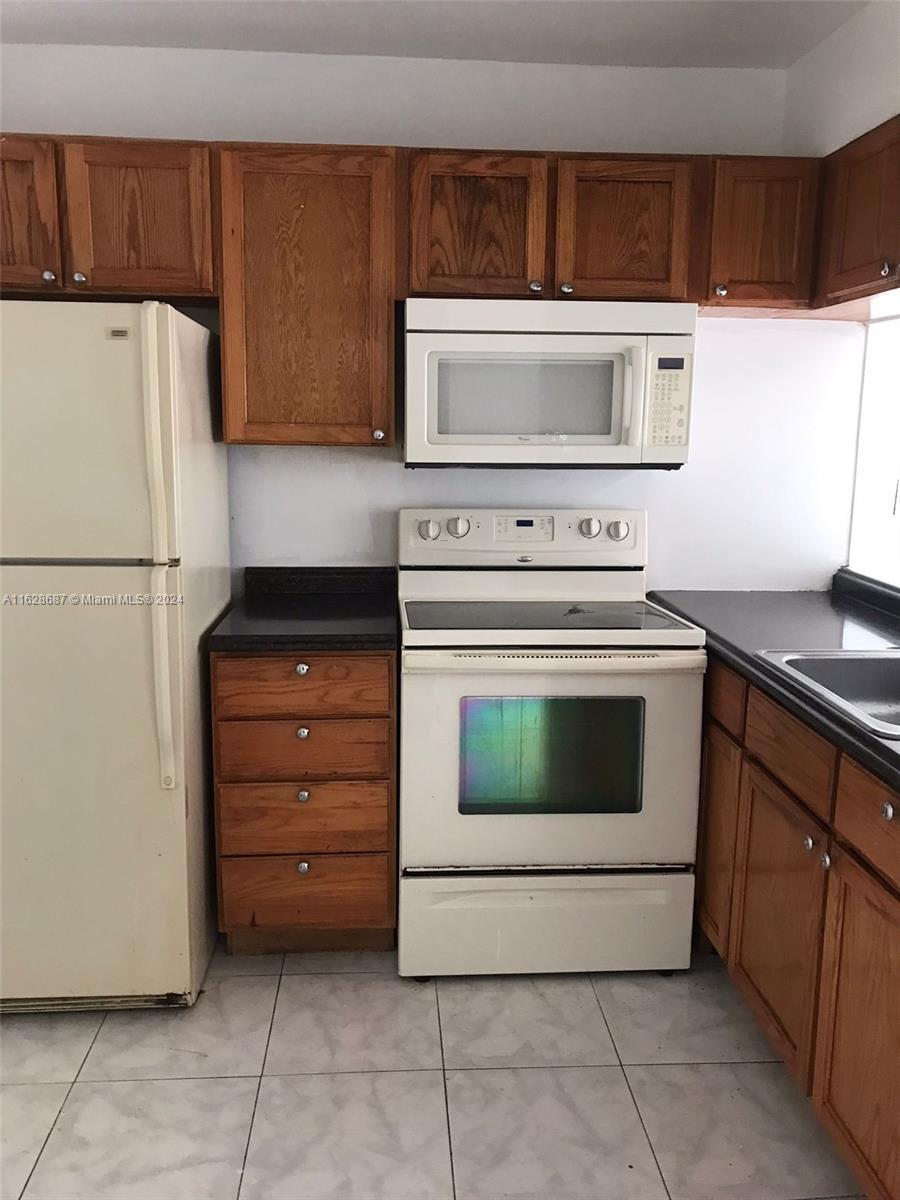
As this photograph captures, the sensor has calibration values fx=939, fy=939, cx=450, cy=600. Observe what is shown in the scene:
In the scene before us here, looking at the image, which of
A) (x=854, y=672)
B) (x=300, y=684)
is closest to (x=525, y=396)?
(x=300, y=684)

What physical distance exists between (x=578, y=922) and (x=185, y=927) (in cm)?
96

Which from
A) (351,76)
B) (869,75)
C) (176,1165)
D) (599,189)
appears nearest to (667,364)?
(599,189)

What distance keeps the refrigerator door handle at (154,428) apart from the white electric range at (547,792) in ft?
1.99

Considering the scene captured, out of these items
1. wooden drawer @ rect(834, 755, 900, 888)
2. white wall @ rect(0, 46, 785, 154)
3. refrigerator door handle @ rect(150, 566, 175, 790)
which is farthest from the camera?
white wall @ rect(0, 46, 785, 154)

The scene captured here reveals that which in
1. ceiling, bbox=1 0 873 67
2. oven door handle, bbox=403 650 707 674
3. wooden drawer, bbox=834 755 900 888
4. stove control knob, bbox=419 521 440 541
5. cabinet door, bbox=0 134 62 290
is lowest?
wooden drawer, bbox=834 755 900 888

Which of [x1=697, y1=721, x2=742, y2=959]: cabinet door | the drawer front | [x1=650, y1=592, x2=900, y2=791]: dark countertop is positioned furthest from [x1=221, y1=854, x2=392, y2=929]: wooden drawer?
[x1=650, y1=592, x2=900, y2=791]: dark countertop

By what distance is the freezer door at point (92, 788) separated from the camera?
2.06 metres

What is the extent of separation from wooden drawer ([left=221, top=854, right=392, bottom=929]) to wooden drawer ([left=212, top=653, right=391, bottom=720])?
392 millimetres

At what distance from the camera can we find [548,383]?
2404mm

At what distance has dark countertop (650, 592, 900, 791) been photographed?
62.1 inches

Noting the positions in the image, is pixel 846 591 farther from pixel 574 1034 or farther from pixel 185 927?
pixel 185 927

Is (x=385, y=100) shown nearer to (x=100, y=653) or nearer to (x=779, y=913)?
(x=100, y=653)

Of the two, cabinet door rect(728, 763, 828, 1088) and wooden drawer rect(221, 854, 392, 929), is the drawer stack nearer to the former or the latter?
wooden drawer rect(221, 854, 392, 929)

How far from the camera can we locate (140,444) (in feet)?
6.60
